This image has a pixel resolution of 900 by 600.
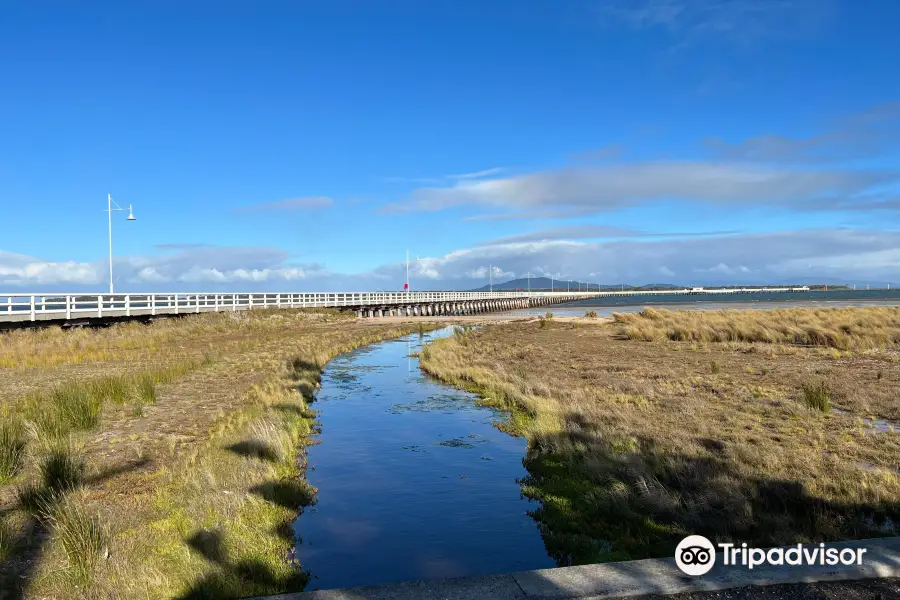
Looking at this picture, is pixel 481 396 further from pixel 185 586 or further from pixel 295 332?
pixel 295 332

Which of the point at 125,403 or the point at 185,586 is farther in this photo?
the point at 125,403

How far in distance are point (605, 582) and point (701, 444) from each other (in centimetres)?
598

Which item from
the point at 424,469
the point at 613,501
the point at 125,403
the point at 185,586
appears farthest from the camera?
the point at 125,403

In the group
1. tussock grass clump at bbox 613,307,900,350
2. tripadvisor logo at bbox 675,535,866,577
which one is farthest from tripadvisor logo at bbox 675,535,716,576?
tussock grass clump at bbox 613,307,900,350

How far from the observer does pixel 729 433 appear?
10672mm

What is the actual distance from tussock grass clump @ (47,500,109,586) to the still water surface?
198 centimetres

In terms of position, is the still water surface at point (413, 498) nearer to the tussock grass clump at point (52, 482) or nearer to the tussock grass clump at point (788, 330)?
the tussock grass clump at point (52, 482)

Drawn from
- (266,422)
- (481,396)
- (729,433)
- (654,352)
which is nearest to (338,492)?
(266,422)

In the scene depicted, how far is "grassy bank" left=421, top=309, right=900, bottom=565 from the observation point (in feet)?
22.8

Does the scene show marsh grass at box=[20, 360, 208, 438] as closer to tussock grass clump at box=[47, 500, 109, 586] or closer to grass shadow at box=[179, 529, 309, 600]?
tussock grass clump at box=[47, 500, 109, 586]

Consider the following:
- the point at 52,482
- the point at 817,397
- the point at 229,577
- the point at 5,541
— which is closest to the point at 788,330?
the point at 817,397

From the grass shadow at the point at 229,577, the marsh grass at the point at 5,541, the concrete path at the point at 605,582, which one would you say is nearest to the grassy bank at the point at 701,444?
the concrete path at the point at 605,582

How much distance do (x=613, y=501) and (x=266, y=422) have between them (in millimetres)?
6534

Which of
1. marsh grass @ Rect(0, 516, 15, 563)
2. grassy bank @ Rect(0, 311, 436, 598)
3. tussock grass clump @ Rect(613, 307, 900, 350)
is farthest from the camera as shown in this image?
tussock grass clump @ Rect(613, 307, 900, 350)
